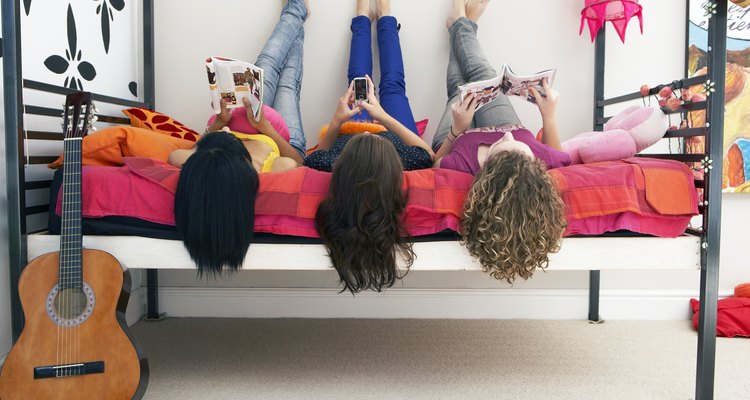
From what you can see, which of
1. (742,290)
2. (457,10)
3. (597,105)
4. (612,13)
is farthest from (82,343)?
(742,290)

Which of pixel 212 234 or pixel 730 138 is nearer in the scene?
pixel 212 234

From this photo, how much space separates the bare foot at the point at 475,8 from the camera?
7.30 ft

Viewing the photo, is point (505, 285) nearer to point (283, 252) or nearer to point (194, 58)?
point (283, 252)

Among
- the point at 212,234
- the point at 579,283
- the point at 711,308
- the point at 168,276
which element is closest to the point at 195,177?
the point at 212,234

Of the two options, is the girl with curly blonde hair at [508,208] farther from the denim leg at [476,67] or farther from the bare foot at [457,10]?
the bare foot at [457,10]

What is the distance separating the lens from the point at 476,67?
6.82 ft

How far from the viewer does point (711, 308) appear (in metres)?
1.45

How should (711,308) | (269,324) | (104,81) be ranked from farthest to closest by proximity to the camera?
(269,324)
(104,81)
(711,308)

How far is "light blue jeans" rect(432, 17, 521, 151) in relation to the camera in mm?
2023

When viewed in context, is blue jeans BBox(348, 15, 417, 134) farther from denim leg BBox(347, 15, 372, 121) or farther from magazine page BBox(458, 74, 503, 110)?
magazine page BBox(458, 74, 503, 110)

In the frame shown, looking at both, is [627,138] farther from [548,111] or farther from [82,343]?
[82,343]

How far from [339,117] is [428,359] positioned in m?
0.89

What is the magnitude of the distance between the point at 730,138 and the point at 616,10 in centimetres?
75

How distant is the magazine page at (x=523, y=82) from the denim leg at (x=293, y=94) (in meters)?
0.87
